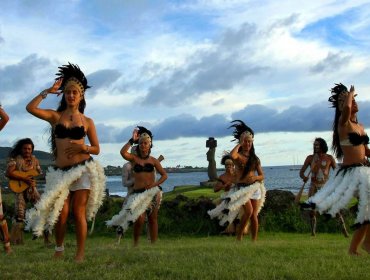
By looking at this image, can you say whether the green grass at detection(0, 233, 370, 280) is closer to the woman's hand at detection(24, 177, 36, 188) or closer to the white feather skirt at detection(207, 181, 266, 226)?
the white feather skirt at detection(207, 181, 266, 226)

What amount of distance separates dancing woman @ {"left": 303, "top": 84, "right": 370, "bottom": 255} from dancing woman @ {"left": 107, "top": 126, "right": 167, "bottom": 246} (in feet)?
10.8

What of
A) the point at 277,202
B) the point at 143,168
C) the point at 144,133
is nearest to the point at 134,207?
the point at 143,168

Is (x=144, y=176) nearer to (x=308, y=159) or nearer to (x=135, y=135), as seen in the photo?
(x=135, y=135)

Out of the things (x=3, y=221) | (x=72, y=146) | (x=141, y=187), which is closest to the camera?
(x=72, y=146)

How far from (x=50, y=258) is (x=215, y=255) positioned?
214 centimetres

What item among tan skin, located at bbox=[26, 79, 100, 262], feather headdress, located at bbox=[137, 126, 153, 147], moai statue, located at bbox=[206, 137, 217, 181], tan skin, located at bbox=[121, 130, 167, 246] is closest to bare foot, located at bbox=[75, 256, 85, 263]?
tan skin, located at bbox=[26, 79, 100, 262]

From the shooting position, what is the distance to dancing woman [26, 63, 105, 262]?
698cm

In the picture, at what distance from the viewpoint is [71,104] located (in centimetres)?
727

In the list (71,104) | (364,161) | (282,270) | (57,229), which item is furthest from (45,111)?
(364,161)

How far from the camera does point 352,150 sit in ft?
24.6

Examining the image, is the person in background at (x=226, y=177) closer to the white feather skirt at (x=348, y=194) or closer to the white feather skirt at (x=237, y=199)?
the white feather skirt at (x=237, y=199)

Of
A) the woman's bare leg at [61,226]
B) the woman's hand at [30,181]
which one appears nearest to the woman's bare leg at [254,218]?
the woman's hand at [30,181]

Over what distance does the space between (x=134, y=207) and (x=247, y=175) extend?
240 cm

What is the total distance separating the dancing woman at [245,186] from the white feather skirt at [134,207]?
1.61 metres
